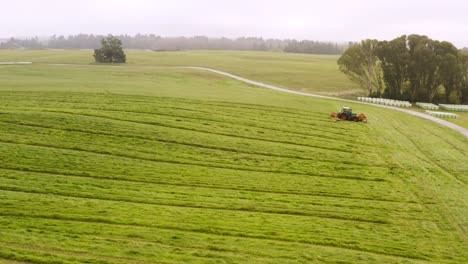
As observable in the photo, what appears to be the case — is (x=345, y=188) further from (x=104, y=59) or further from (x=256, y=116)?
(x=104, y=59)

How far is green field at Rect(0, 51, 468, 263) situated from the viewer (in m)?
17.1

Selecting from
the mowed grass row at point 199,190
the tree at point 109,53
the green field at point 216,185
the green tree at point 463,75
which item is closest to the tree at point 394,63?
the green tree at point 463,75

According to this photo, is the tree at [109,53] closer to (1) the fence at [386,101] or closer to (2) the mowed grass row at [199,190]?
(1) the fence at [386,101]

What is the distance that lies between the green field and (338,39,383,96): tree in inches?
1270

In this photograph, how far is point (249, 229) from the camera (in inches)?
742

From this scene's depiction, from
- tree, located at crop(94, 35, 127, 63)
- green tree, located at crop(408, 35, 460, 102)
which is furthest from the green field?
tree, located at crop(94, 35, 127, 63)

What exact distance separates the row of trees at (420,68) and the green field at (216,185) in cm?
2725

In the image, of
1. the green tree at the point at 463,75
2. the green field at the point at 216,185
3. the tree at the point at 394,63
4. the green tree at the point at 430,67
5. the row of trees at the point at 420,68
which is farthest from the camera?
the green tree at the point at 463,75

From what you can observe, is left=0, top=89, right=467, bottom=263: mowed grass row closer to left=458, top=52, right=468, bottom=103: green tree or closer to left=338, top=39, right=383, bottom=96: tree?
left=338, top=39, right=383, bottom=96: tree

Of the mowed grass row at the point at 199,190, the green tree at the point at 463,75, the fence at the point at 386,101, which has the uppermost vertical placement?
the green tree at the point at 463,75

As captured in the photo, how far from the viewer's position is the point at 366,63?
73000mm

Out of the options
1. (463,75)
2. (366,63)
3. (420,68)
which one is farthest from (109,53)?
(463,75)

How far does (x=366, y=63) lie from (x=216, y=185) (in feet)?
185

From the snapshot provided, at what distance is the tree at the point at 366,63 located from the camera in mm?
71688
